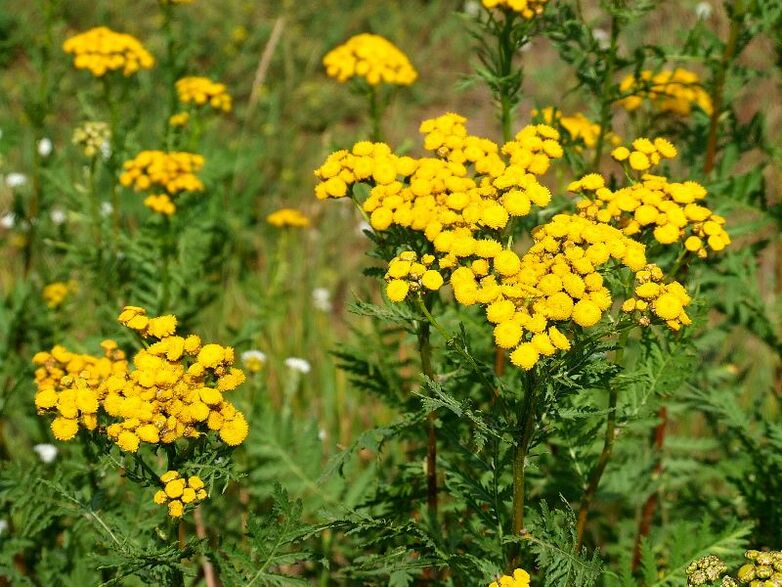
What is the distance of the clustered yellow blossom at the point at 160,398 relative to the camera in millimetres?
2156

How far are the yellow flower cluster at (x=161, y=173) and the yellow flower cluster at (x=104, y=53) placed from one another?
2.11ft

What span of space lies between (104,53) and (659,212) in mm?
2852

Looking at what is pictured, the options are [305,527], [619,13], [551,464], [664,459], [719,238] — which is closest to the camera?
[305,527]

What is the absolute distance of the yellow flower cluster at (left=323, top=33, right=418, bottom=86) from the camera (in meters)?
3.90

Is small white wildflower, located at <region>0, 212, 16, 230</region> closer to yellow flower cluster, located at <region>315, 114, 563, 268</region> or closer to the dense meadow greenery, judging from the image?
the dense meadow greenery

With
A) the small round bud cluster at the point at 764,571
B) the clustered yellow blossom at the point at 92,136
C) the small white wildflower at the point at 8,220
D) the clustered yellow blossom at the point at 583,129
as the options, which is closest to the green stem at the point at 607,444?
the small round bud cluster at the point at 764,571

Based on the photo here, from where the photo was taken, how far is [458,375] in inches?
105

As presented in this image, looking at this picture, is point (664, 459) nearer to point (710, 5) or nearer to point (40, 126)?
point (40, 126)

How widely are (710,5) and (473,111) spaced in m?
2.56

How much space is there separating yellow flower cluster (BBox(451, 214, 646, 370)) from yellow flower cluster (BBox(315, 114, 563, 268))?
0.33 ft

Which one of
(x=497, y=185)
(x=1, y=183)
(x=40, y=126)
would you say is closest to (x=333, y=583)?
(x=497, y=185)

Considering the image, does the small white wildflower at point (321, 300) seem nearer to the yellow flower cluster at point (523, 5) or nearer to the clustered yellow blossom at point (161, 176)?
the clustered yellow blossom at point (161, 176)

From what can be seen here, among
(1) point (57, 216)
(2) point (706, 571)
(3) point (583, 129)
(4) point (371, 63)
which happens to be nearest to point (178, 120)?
(4) point (371, 63)

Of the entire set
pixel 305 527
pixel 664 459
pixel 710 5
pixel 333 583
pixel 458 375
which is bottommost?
pixel 333 583
